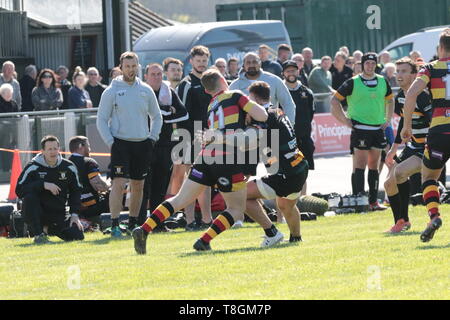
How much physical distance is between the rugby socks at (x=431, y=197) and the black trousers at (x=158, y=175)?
401 cm

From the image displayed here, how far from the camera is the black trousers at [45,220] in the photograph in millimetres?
13742

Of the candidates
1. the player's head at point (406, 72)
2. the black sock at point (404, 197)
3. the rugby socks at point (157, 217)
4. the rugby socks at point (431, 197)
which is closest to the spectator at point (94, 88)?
the player's head at point (406, 72)

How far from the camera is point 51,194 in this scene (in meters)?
14.0

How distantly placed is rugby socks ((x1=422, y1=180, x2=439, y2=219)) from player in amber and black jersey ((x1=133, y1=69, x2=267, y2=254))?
169 cm

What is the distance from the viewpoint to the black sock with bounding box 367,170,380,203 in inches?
629

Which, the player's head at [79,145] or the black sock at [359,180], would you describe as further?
the black sock at [359,180]

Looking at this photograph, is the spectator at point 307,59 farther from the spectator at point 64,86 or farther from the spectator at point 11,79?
the spectator at point 11,79

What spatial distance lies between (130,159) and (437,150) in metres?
3.84

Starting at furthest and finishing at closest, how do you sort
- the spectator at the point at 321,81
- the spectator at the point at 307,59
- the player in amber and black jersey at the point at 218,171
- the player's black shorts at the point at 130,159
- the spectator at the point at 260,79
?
the spectator at the point at 307,59 → the spectator at the point at 321,81 → the spectator at the point at 260,79 → the player's black shorts at the point at 130,159 → the player in amber and black jersey at the point at 218,171

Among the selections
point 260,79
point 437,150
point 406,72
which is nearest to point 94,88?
point 260,79

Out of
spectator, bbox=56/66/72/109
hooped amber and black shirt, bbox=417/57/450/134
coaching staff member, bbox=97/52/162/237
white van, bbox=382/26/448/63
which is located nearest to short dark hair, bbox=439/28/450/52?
hooped amber and black shirt, bbox=417/57/450/134

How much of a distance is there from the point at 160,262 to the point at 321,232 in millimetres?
3063

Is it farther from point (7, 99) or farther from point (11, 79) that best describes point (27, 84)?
point (7, 99)
